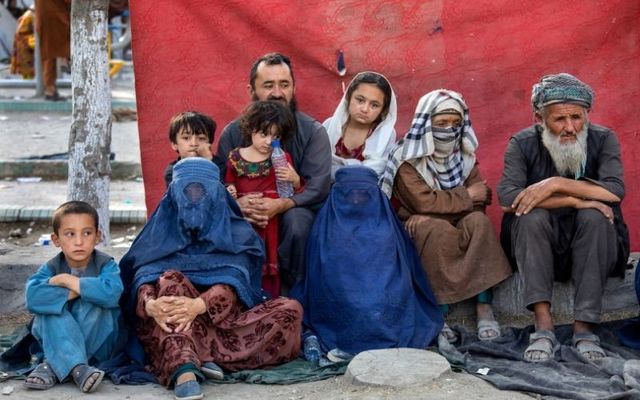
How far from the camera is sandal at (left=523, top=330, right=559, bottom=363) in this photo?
538 cm

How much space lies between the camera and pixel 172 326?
16.9 feet

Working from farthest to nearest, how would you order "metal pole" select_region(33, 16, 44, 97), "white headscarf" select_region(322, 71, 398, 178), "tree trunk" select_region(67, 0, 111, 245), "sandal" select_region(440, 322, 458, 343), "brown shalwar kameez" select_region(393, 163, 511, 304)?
1. "metal pole" select_region(33, 16, 44, 97)
2. "tree trunk" select_region(67, 0, 111, 245)
3. "white headscarf" select_region(322, 71, 398, 178)
4. "brown shalwar kameez" select_region(393, 163, 511, 304)
5. "sandal" select_region(440, 322, 458, 343)

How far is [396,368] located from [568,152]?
1446mm

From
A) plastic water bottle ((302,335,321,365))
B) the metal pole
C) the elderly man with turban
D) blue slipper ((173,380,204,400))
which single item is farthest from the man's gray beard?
the metal pole

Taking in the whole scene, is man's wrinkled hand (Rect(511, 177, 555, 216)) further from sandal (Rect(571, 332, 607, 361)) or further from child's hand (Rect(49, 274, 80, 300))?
child's hand (Rect(49, 274, 80, 300))

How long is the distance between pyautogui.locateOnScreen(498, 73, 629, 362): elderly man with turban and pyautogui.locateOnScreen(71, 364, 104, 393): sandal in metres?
1.92

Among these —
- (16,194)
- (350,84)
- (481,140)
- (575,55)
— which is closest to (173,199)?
(350,84)

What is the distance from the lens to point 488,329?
5.78 meters

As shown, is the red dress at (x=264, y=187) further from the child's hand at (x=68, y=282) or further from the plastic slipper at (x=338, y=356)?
the child's hand at (x=68, y=282)

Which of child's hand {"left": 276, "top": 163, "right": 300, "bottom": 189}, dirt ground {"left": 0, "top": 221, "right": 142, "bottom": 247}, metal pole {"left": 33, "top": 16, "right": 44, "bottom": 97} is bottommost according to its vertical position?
dirt ground {"left": 0, "top": 221, "right": 142, "bottom": 247}

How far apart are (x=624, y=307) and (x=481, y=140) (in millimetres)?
1311

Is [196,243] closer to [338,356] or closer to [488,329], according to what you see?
[338,356]

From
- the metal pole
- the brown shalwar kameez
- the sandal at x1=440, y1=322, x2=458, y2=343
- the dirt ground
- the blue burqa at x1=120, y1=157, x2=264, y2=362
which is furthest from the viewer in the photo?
the metal pole

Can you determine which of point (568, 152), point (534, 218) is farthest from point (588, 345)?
point (568, 152)
